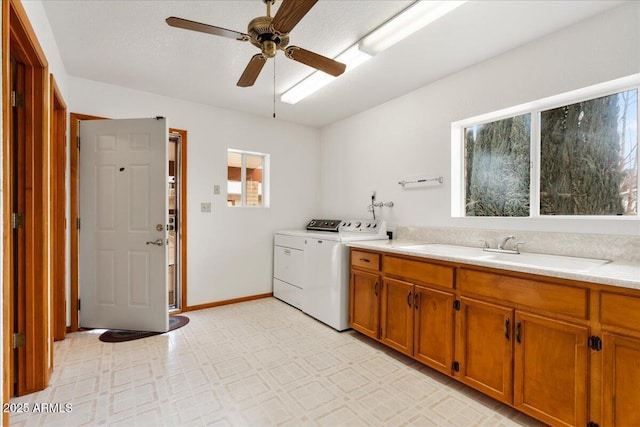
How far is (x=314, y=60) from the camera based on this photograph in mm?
1793

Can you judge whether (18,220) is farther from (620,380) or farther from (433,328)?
(620,380)

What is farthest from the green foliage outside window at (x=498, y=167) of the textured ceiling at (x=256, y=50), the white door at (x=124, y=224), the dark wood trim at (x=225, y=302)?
the white door at (x=124, y=224)

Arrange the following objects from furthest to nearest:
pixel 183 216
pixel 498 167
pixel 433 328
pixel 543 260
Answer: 1. pixel 183 216
2. pixel 498 167
3. pixel 433 328
4. pixel 543 260

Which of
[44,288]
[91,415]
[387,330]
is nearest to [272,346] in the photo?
[387,330]

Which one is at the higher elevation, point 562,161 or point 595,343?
point 562,161

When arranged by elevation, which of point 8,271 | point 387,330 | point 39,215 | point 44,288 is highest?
point 39,215

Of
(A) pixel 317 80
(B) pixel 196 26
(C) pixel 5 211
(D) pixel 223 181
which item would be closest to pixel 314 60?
(B) pixel 196 26

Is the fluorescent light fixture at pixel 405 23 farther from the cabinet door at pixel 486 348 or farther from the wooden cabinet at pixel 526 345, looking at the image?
the cabinet door at pixel 486 348

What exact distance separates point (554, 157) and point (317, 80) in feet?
6.77

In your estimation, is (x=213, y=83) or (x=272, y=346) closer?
(x=272, y=346)

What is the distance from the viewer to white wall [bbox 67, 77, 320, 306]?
3.15 m

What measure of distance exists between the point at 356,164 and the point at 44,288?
313cm

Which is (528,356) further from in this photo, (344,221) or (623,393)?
(344,221)

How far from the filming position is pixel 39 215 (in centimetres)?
189
